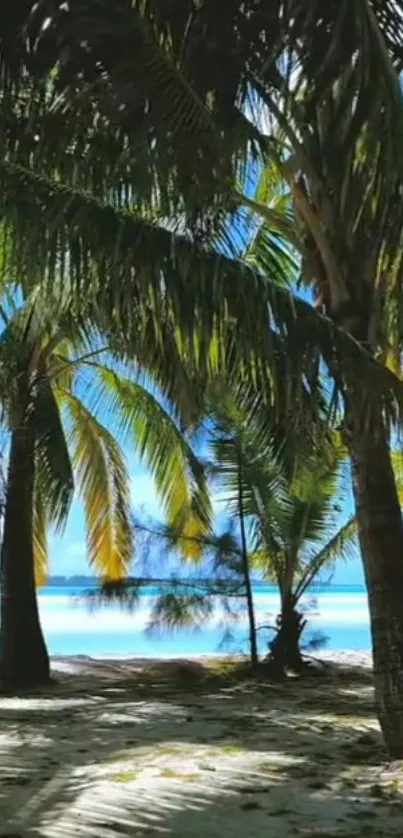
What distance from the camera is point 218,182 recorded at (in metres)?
4.77

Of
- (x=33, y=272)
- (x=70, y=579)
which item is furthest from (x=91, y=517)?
(x=33, y=272)

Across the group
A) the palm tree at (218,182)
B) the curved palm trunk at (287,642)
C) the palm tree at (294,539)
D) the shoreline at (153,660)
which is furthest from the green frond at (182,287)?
the shoreline at (153,660)

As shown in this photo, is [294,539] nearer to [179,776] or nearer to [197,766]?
[197,766]

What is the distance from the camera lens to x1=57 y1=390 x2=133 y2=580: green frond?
1119 centimetres

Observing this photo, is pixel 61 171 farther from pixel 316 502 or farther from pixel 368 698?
pixel 316 502

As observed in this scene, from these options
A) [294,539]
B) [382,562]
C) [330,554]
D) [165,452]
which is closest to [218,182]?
[382,562]

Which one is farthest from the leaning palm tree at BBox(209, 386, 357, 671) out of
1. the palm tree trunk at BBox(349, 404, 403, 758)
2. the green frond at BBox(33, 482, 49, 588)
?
the palm tree trunk at BBox(349, 404, 403, 758)

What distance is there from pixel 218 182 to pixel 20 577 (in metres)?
5.78

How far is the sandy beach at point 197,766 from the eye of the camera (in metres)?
3.79

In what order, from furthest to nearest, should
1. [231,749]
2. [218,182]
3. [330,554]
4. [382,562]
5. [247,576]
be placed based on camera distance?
[330,554] → [247,576] → [231,749] → [382,562] → [218,182]

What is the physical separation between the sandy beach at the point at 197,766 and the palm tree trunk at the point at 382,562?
0.34 meters

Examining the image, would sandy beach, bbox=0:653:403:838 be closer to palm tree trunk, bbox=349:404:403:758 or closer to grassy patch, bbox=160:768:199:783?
grassy patch, bbox=160:768:199:783

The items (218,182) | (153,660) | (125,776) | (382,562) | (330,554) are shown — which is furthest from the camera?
(153,660)

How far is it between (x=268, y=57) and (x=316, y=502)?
6.66 metres
